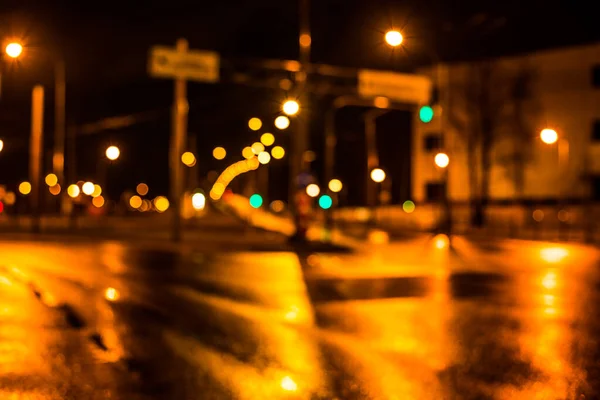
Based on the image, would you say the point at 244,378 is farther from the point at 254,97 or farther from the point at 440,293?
the point at 254,97

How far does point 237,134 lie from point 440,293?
6831 centimetres

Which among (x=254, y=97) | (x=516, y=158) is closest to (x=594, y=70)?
(x=516, y=158)

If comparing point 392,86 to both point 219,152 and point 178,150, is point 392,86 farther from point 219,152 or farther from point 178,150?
point 219,152

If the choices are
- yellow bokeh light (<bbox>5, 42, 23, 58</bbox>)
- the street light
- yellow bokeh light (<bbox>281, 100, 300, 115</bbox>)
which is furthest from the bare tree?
yellow bokeh light (<bbox>5, 42, 23, 58</bbox>)

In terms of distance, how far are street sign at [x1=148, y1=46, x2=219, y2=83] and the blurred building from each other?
35686 mm

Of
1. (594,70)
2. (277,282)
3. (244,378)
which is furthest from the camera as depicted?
(594,70)

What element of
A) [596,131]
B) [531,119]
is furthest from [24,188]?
[596,131]

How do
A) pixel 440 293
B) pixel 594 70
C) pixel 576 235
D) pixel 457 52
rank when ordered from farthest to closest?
pixel 457 52 → pixel 594 70 → pixel 576 235 → pixel 440 293

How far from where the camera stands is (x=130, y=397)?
24.4ft

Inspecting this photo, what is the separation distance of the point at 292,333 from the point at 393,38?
634 inches

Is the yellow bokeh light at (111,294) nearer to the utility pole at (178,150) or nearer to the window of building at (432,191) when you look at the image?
the utility pole at (178,150)

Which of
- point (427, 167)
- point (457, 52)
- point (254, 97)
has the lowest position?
point (427, 167)

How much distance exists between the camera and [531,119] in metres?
63.2

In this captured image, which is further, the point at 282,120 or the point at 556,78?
the point at 556,78
